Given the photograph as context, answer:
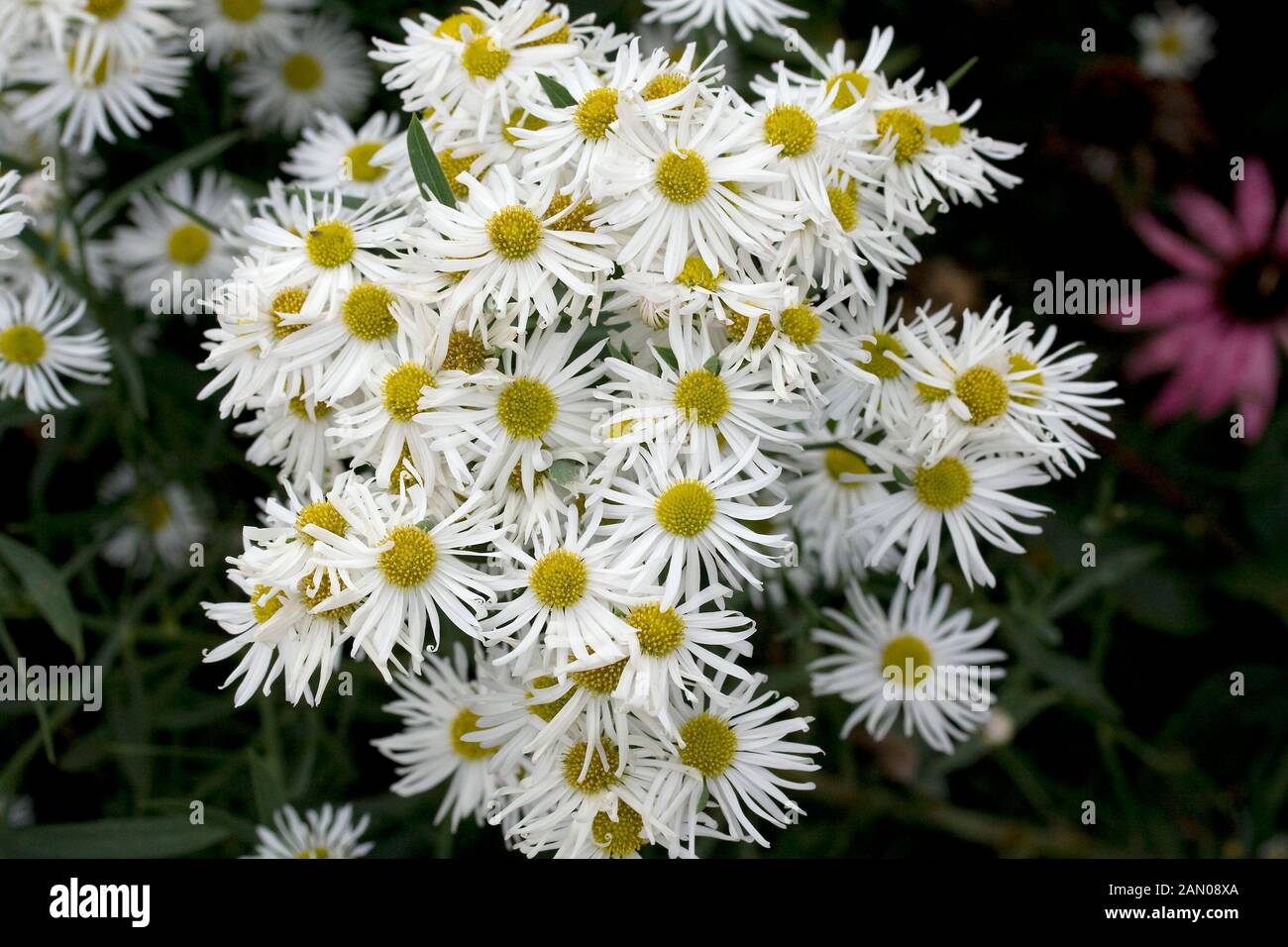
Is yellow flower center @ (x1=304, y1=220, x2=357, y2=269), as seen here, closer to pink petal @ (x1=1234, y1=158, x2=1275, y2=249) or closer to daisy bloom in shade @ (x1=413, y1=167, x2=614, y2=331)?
daisy bloom in shade @ (x1=413, y1=167, x2=614, y2=331)

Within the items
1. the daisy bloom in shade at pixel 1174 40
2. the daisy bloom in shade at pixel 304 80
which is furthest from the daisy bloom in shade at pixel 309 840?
the daisy bloom in shade at pixel 1174 40

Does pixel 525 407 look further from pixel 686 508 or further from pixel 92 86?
pixel 92 86

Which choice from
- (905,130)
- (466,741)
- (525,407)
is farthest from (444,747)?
(905,130)

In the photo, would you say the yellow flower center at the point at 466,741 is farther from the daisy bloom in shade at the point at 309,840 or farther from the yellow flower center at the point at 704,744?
the yellow flower center at the point at 704,744

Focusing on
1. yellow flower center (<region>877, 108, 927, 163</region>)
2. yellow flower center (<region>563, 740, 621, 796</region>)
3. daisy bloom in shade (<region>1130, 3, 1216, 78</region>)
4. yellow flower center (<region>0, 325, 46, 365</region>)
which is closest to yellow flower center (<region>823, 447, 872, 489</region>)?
yellow flower center (<region>877, 108, 927, 163</region>)

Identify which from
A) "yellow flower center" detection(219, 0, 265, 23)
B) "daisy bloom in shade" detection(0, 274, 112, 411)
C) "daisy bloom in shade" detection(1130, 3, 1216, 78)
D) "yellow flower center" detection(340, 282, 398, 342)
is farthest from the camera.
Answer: "daisy bloom in shade" detection(1130, 3, 1216, 78)

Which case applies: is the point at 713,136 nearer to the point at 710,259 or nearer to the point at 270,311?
the point at 710,259
